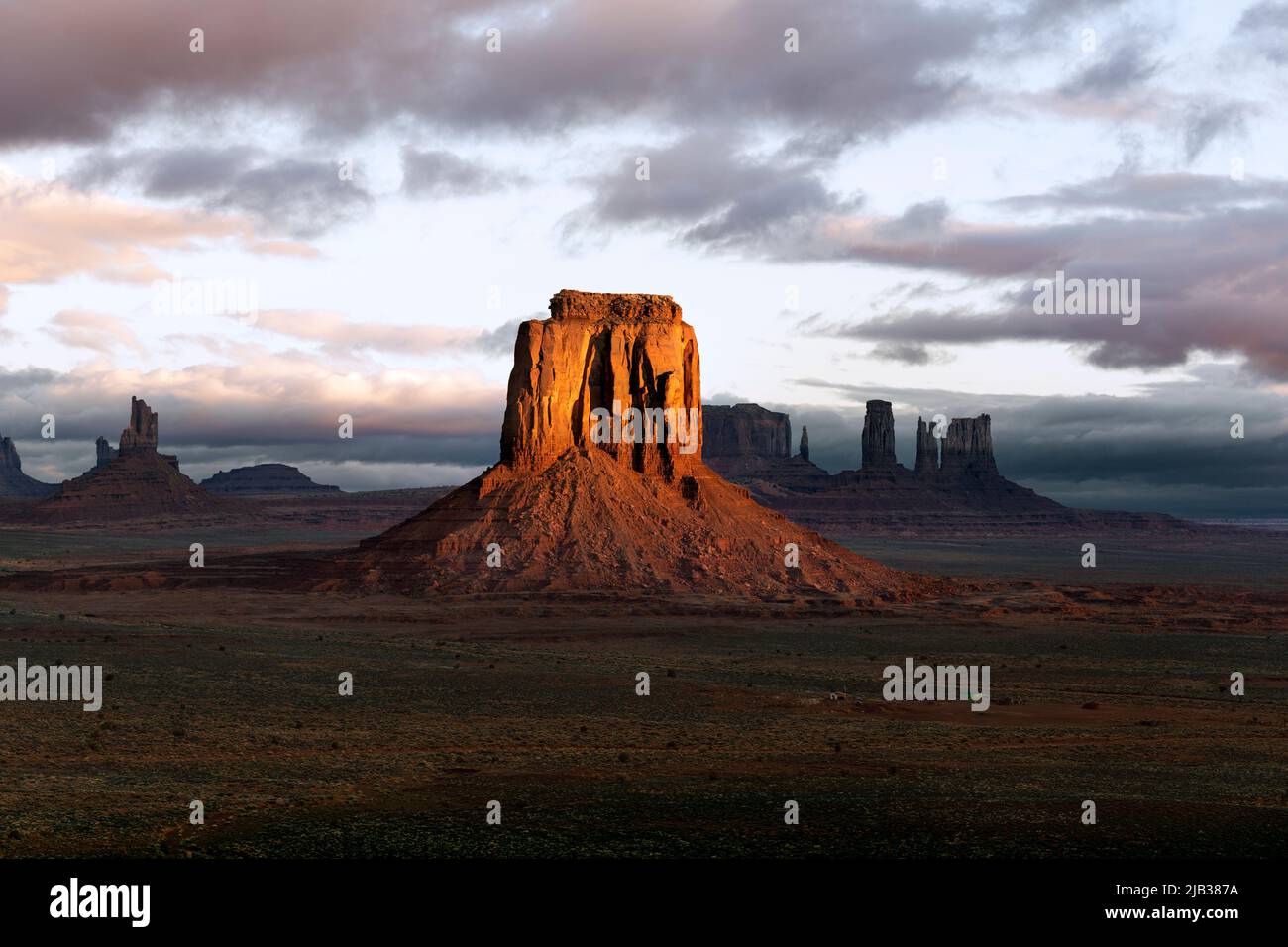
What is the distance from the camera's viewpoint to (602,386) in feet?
297

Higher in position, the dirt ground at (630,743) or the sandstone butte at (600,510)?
the sandstone butte at (600,510)

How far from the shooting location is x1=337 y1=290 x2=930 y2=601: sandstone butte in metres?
82.6

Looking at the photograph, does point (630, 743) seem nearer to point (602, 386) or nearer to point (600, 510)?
point (600, 510)

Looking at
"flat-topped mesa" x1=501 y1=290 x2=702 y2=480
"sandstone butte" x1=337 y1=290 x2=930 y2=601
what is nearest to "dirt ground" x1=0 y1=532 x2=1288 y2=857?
"sandstone butte" x1=337 y1=290 x2=930 y2=601

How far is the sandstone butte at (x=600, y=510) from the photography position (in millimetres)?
82625

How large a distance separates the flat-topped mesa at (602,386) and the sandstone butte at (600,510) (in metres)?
0.10

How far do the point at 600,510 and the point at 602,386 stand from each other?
32.9 ft

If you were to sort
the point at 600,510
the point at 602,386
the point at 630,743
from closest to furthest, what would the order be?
the point at 630,743 → the point at 600,510 → the point at 602,386

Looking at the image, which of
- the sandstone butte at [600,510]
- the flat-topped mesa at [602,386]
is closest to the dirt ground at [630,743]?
the sandstone butte at [600,510]

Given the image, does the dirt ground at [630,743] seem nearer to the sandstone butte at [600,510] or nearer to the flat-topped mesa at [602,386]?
the sandstone butte at [600,510]

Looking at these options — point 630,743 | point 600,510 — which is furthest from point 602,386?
point 630,743

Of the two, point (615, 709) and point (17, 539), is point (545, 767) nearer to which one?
point (615, 709)

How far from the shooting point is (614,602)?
7594 centimetres
